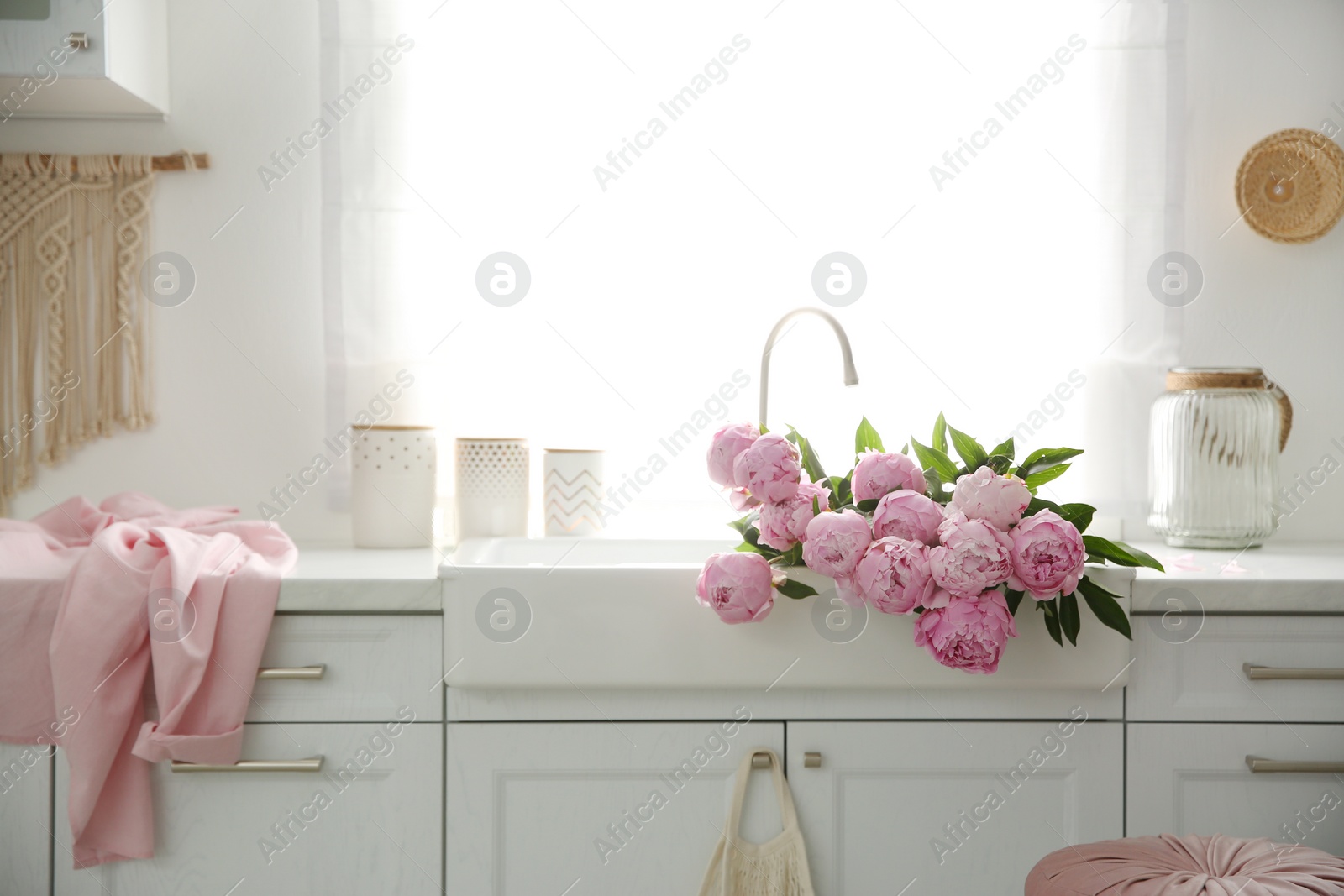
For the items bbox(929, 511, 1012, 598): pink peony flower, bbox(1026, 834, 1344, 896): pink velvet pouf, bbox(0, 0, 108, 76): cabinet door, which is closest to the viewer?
bbox(1026, 834, 1344, 896): pink velvet pouf

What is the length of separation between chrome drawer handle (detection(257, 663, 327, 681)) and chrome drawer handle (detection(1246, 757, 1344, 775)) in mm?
1239

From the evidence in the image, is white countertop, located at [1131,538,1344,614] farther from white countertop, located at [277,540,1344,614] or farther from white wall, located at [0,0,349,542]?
white wall, located at [0,0,349,542]

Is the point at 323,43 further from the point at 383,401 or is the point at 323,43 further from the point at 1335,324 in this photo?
the point at 1335,324

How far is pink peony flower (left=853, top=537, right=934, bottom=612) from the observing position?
104 centimetres

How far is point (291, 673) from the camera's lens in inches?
47.2

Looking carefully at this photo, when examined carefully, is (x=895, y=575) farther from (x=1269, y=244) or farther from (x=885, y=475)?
(x=1269, y=244)

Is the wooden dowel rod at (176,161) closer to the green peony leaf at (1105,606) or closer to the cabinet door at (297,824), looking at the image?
the cabinet door at (297,824)

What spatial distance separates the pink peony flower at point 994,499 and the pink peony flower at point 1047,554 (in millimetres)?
19

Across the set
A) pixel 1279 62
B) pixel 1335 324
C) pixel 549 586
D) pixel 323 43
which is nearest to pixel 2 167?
pixel 323 43

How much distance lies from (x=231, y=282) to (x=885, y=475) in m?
1.23

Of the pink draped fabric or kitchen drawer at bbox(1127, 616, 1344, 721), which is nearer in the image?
the pink draped fabric

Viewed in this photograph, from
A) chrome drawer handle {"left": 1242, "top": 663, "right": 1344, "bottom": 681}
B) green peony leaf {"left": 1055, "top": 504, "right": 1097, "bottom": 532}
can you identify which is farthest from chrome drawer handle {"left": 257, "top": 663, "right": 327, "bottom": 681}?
chrome drawer handle {"left": 1242, "top": 663, "right": 1344, "bottom": 681}

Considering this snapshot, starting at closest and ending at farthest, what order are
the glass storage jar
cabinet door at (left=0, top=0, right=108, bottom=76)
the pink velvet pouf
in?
the pink velvet pouf, cabinet door at (left=0, top=0, right=108, bottom=76), the glass storage jar

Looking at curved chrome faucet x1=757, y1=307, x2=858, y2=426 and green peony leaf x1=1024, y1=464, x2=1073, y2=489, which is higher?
curved chrome faucet x1=757, y1=307, x2=858, y2=426
